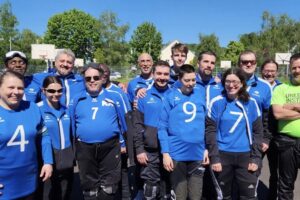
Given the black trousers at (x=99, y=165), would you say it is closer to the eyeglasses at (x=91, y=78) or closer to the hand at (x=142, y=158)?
the hand at (x=142, y=158)

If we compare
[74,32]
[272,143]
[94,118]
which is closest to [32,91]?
[94,118]

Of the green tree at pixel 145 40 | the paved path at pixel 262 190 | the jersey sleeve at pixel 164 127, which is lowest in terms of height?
the paved path at pixel 262 190

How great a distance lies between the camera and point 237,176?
460cm

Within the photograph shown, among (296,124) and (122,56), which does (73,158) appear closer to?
(296,124)

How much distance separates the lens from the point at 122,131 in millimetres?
5043

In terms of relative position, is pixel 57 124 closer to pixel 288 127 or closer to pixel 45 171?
pixel 45 171

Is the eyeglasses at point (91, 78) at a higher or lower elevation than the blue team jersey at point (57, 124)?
higher

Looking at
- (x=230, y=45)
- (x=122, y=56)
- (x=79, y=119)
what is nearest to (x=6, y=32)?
(x=122, y=56)

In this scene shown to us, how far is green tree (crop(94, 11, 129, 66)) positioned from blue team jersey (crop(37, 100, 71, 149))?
65.9 meters

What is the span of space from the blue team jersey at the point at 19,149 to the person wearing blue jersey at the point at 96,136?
39.5 inches

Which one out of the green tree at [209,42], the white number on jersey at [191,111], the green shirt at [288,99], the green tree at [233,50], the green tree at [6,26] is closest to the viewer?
the white number on jersey at [191,111]

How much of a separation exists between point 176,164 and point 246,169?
3.07ft

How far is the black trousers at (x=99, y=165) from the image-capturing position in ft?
15.7

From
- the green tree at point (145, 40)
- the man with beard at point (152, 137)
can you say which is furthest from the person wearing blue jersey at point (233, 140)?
the green tree at point (145, 40)
